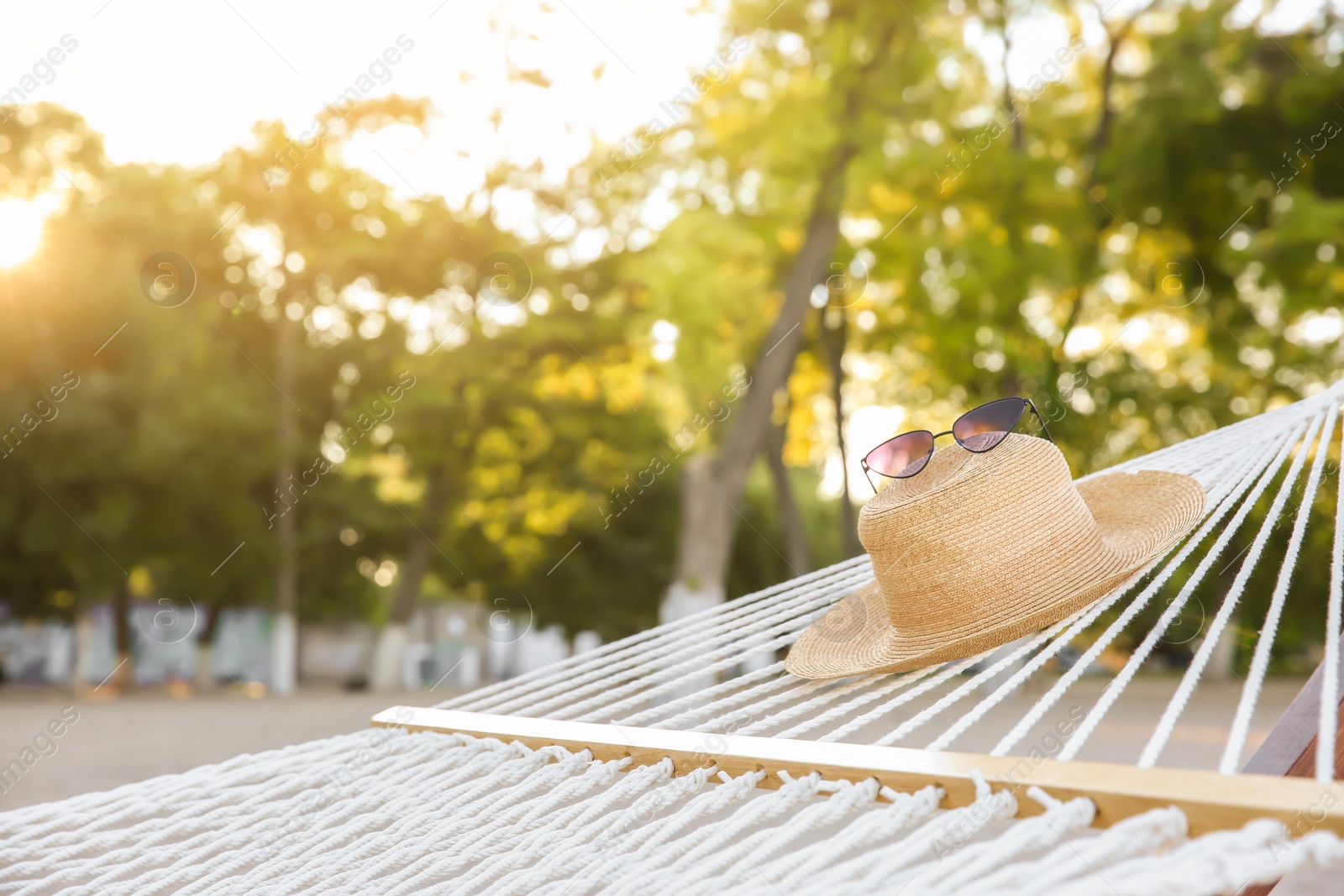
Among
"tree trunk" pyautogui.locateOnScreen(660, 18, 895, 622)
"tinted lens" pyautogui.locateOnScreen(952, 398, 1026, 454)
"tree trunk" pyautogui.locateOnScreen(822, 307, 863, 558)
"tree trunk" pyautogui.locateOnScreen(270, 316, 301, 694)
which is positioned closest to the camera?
"tinted lens" pyautogui.locateOnScreen(952, 398, 1026, 454)

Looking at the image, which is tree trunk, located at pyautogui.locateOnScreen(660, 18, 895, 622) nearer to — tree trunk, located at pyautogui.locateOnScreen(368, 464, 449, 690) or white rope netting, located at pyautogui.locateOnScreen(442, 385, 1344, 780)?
tree trunk, located at pyautogui.locateOnScreen(368, 464, 449, 690)

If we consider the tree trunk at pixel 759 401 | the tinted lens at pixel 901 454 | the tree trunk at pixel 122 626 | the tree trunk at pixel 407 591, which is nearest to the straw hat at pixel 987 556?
the tinted lens at pixel 901 454

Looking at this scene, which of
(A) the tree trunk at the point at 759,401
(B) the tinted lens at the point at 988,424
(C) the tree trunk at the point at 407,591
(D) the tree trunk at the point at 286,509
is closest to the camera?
(B) the tinted lens at the point at 988,424

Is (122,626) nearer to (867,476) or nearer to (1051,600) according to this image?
(867,476)

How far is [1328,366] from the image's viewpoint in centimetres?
934

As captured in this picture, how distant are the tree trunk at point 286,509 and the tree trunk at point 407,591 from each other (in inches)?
46.3

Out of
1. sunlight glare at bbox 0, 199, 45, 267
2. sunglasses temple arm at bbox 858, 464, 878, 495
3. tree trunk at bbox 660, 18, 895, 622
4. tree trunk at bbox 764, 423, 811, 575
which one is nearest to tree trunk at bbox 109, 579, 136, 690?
sunlight glare at bbox 0, 199, 45, 267

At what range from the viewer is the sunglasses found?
Answer: 1852 mm

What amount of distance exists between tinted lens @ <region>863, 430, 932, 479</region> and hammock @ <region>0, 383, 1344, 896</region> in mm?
367

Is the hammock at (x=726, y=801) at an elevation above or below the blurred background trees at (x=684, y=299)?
below

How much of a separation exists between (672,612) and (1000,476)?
6169 mm

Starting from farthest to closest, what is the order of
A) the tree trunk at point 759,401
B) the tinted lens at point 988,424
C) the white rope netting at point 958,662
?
the tree trunk at point 759,401 → the tinted lens at point 988,424 → the white rope netting at point 958,662

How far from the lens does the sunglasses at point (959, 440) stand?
185 cm

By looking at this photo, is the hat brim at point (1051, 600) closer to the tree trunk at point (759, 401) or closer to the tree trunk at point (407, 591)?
the tree trunk at point (759, 401)
